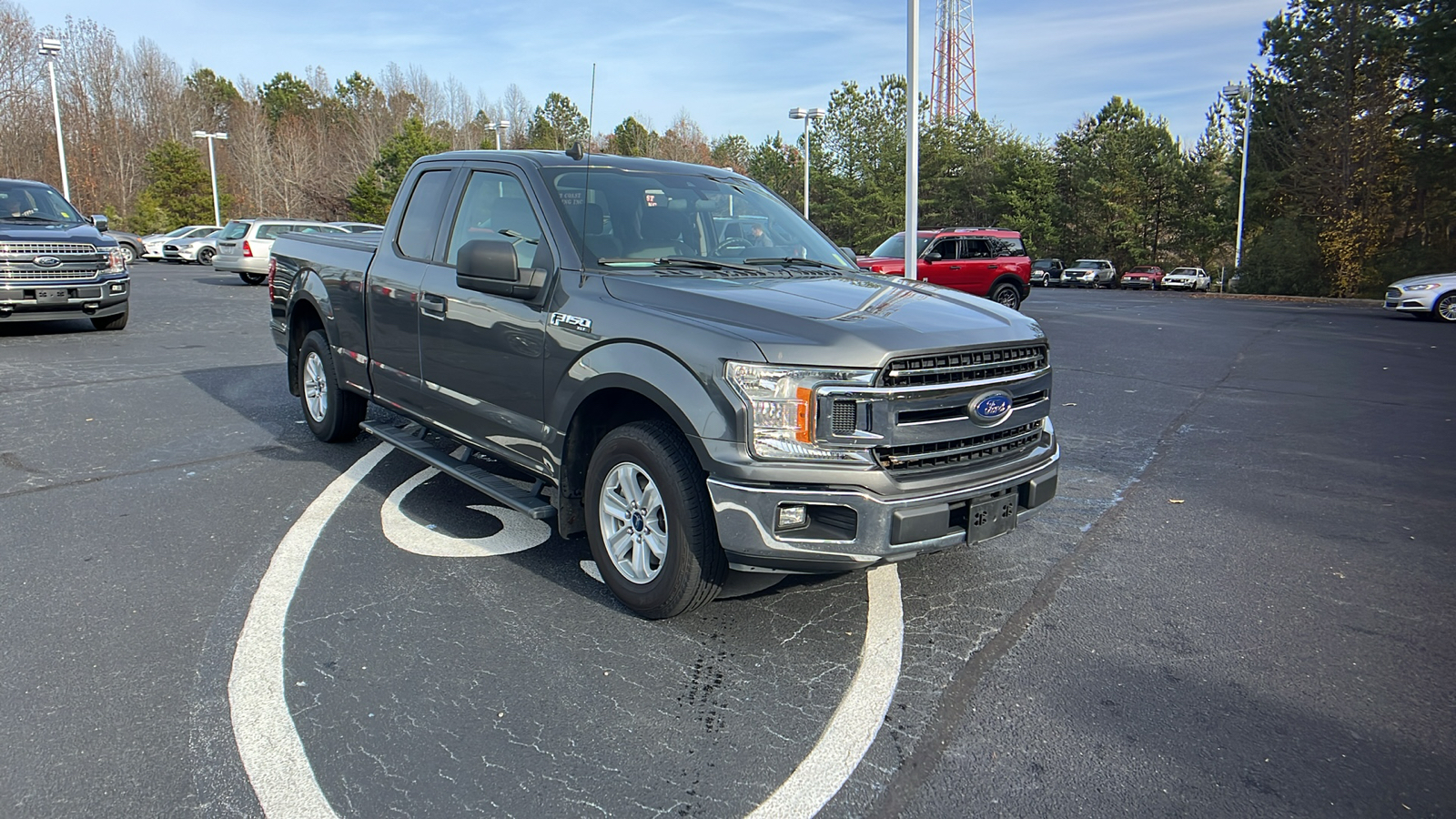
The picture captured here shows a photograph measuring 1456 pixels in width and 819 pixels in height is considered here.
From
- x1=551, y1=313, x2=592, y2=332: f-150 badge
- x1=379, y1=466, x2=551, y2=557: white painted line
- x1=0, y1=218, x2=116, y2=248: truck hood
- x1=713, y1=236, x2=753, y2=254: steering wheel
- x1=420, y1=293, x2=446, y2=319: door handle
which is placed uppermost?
x1=0, y1=218, x2=116, y2=248: truck hood

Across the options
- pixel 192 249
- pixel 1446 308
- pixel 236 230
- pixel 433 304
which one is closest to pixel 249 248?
pixel 236 230

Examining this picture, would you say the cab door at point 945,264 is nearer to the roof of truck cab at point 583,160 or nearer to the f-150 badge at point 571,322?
the roof of truck cab at point 583,160

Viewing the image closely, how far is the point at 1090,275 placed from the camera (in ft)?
162

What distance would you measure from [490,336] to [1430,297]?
75.9ft

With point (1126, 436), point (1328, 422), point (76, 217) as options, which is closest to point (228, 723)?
point (1126, 436)

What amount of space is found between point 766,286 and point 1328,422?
6876 millimetres

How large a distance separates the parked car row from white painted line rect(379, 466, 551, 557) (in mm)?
44210

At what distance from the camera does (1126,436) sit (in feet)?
→ 25.5

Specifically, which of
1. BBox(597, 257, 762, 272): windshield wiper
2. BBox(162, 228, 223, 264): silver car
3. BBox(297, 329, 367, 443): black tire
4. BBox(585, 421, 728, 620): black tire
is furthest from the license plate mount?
BBox(162, 228, 223, 264): silver car

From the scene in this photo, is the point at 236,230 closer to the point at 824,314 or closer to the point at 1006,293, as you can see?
the point at 1006,293

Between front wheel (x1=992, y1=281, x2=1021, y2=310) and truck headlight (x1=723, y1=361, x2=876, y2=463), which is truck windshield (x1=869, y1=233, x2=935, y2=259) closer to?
front wheel (x1=992, y1=281, x2=1021, y2=310)

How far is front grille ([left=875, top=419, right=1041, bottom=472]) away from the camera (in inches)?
137

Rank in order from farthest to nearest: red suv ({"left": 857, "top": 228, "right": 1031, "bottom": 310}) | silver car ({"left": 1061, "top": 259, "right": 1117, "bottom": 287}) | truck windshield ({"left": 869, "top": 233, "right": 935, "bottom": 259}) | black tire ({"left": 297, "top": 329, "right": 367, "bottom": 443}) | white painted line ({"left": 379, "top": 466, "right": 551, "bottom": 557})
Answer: silver car ({"left": 1061, "top": 259, "right": 1117, "bottom": 287})
red suv ({"left": 857, "top": 228, "right": 1031, "bottom": 310})
truck windshield ({"left": 869, "top": 233, "right": 935, "bottom": 259})
black tire ({"left": 297, "top": 329, "right": 367, "bottom": 443})
white painted line ({"left": 379, "top": 466, "right": 551, "bottom": 557})

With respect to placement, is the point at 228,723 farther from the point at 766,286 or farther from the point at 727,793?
the point at 766,286
